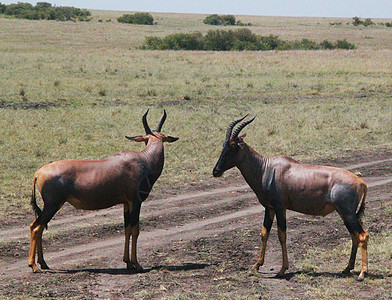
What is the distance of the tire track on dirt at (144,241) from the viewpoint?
9.84 meters

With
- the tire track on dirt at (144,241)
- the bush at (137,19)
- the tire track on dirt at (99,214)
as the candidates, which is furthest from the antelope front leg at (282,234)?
the bush at (137,19)

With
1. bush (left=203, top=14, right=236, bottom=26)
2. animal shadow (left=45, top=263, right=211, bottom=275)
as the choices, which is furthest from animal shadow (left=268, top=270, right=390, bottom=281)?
bush (left=203, top=14, right=236, bottom=26)

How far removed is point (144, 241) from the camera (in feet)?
36.6

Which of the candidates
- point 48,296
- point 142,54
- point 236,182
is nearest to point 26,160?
point 236,182

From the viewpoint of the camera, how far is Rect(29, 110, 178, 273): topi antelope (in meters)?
9.27

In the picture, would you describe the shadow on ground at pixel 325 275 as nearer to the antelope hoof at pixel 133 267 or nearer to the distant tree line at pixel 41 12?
the antelope hoof at pixel 133 267

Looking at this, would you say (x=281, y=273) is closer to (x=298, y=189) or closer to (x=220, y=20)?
(x=298, y=189)

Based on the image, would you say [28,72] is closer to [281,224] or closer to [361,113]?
[361,113]

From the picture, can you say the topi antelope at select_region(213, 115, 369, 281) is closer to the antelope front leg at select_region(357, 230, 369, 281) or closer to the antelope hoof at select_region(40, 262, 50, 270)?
the antelope front leg at select_region(357, 230, 369, 281)

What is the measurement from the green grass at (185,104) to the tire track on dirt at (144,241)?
104 inches

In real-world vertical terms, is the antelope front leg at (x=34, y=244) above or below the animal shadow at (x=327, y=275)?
above

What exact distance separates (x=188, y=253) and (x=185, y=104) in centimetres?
1819

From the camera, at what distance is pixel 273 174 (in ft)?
31.1

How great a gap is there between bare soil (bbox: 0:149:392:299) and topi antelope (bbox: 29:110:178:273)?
579 millimetres
